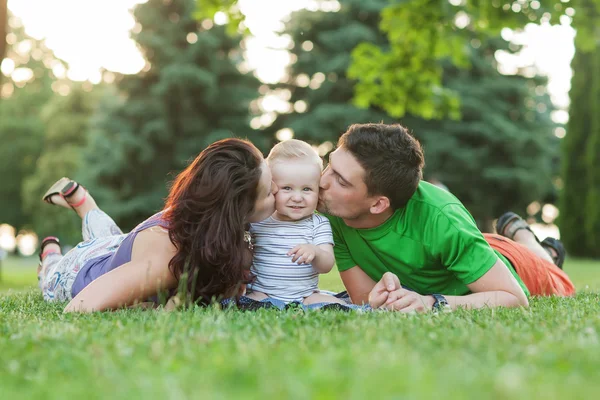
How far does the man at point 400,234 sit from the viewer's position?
3.93 meters

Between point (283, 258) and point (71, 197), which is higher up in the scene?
point (71, 197)

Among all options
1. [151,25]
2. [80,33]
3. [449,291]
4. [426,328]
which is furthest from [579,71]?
[426,328]

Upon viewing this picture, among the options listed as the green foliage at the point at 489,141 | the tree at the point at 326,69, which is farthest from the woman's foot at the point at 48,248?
the green foliage at the point at 489,141

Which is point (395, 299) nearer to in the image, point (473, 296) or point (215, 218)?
point (473, 296)

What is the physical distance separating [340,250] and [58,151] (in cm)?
3536

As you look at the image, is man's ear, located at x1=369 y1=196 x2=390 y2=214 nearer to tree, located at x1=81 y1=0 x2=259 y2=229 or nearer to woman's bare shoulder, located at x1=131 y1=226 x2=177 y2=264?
woman's bare shoulder, located at x1=131 y1=226 x2=177 y2=264

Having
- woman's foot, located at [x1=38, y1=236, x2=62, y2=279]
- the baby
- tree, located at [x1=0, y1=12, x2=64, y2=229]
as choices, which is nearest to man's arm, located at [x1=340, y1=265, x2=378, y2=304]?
the baby

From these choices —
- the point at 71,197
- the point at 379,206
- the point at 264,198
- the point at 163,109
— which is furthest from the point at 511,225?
the point at 163,109

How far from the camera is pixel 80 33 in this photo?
80.3ft

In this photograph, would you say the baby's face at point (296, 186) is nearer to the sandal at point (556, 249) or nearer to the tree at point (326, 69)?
the sandal at point (556, 249)

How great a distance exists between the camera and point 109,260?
4.63 m

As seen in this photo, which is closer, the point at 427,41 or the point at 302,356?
the point at 302,356

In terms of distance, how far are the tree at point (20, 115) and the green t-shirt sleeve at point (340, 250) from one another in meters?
37.7

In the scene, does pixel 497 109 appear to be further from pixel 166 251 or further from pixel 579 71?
pixel 166 251
